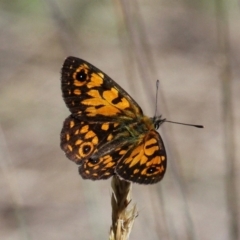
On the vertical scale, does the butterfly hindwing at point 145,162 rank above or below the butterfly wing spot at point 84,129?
below

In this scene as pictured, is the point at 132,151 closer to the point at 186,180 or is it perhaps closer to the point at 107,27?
the point at 186,180

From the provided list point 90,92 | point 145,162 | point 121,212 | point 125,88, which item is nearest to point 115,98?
point 90,92

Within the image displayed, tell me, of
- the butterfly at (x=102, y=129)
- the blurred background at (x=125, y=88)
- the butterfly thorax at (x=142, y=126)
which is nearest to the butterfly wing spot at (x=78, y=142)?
the butterfly at (x=102, y=129)

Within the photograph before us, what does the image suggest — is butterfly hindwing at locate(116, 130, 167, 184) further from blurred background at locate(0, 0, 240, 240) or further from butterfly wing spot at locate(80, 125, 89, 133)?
blurred background at locate(0, 0, 240, 240)

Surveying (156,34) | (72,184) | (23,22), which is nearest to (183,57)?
(156,34)

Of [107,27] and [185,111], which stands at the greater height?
[107,27]

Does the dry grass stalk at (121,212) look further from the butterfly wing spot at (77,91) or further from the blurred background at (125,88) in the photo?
the blurred background at (125,88)

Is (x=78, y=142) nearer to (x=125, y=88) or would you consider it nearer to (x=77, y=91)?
(x=77, y=91)
